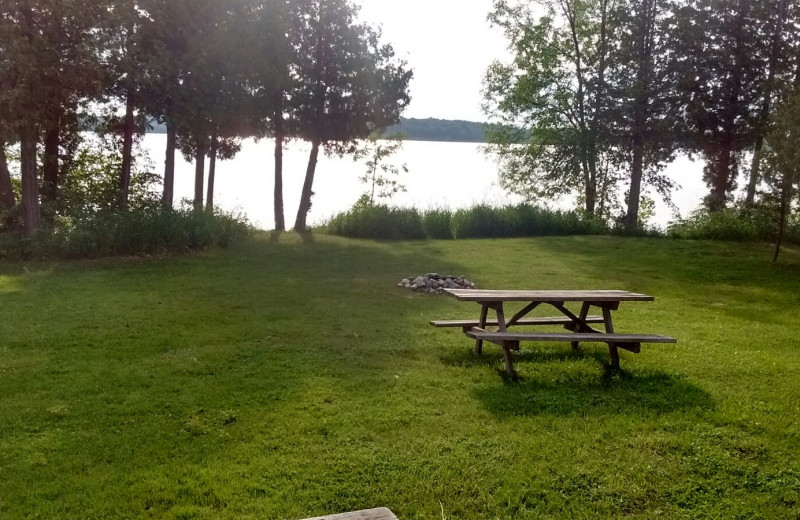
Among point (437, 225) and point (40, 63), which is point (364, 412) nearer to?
point (40, 63)

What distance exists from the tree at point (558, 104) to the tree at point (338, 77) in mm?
6823

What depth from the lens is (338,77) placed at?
1672 cm

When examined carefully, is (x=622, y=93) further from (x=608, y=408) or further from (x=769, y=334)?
(x=608, y=408)

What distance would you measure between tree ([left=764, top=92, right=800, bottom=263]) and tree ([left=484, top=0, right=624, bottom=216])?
7861 mm

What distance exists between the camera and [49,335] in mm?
6426

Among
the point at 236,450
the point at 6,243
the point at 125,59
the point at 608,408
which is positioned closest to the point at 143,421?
the point at 236,450

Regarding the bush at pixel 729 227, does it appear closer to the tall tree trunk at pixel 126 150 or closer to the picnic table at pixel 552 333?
the picnic table at pixel 552 333

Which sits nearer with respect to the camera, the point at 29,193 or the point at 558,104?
the point at 29,193

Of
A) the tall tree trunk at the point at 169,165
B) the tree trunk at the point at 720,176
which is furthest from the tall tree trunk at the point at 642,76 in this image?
the tall tree trunk at the point at 169,165

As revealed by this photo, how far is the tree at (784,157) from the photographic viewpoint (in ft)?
37.7

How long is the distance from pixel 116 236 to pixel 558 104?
651 inches

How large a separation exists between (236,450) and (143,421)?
0.89 metres

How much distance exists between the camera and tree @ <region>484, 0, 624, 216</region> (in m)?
21.0

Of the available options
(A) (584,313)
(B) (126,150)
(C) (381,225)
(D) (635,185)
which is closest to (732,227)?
(D) (635,185)
